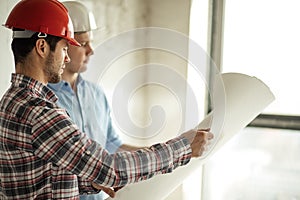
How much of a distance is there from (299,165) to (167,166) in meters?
1.76

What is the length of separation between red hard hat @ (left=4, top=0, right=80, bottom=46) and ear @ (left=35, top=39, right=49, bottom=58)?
28 mm

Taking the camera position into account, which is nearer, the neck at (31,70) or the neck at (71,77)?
the neck at (31,70)

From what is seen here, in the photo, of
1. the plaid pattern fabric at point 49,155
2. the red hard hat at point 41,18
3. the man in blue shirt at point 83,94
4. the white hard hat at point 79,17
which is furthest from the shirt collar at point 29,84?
the white hard hat at point 79,17

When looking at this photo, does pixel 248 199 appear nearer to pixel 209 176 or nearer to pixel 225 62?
pixel 209 176

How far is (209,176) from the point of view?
125 inches

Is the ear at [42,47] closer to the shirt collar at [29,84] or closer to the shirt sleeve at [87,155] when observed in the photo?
the shirt collar at [29,84]

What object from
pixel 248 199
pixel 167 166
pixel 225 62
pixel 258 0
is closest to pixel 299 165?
pixel 248 199

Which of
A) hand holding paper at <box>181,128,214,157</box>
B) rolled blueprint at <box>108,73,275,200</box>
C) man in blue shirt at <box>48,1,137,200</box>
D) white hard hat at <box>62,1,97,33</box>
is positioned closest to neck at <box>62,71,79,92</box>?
man in blue shirt at <box>48,1,137,200</box>

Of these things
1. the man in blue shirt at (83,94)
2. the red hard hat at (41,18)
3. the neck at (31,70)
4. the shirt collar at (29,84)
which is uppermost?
the red hard hat at (41,18)

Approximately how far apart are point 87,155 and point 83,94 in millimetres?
792

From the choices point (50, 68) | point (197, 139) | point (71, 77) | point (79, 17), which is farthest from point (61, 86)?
point (197, 139)

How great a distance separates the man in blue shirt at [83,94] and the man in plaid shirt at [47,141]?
0.56 m

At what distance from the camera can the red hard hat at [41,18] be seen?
1384mm

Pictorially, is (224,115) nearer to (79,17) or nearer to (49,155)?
(49,155)
